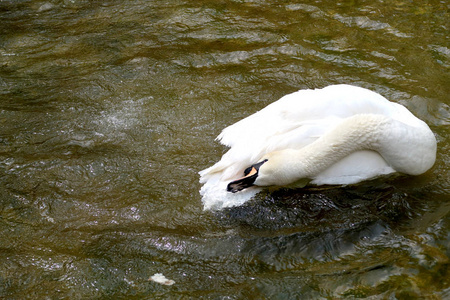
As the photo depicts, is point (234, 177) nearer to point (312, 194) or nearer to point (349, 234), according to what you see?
point (312, 194)

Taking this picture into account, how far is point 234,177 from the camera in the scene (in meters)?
4.52

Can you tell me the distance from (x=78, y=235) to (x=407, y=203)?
8.91ft

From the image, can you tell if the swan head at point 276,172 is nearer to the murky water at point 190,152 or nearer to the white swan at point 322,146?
the white swan at point 322,146

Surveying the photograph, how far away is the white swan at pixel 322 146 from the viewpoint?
13.9 ft

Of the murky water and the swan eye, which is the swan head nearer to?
the swan eye

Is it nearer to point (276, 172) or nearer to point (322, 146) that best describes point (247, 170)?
point (276, 172)

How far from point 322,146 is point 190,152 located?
1.42 m

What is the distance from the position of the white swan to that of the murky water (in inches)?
10.3

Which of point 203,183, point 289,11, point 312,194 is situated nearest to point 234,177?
point 203,183

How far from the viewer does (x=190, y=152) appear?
5.16 meters

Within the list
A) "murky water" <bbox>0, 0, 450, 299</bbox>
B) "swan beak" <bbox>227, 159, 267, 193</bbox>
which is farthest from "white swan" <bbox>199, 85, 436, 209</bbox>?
"murky water" <bbox>0, 0, 450, 299</bbox>

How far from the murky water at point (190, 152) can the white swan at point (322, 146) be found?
0.86ft

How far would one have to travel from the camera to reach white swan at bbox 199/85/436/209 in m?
4.25

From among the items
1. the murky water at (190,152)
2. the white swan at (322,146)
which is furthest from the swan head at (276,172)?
the murky water at (190,152)
